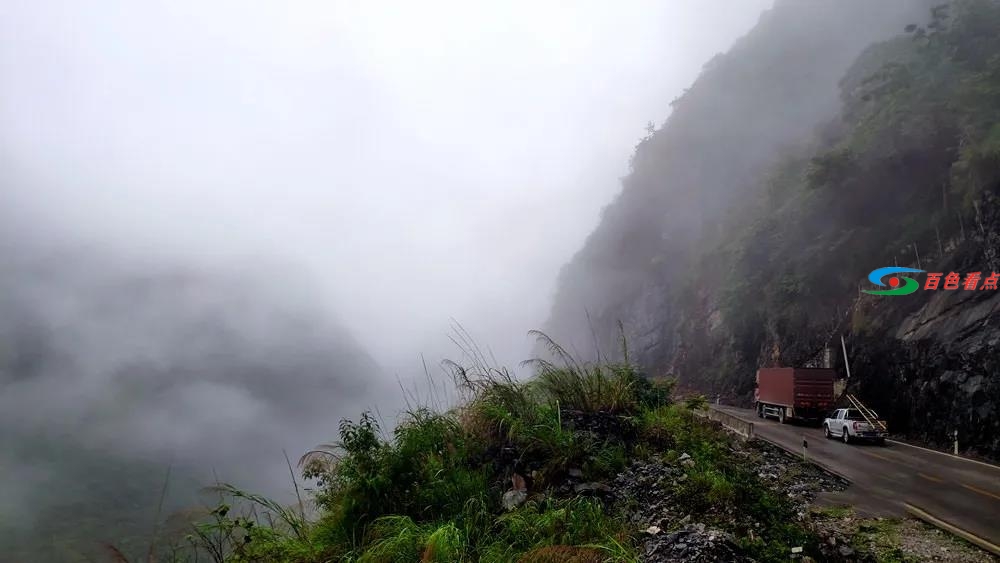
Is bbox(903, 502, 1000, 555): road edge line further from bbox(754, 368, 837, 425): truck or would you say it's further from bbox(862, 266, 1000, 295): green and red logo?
bbox(754, 368, 837, 425): truck

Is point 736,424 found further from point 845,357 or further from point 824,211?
point 824,211

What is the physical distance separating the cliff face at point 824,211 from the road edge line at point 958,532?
210 inches

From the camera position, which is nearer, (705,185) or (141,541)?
(141,541)

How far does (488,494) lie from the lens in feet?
20.1

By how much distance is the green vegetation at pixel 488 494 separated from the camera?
16.4 ft

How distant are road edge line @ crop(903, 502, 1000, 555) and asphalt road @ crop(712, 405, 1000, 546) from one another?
18 centimetres

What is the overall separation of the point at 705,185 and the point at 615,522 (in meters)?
54.3

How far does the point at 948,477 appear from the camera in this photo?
1184 cm

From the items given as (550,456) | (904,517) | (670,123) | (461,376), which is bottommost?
(904,517)

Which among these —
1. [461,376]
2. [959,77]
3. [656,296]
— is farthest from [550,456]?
[656,296]

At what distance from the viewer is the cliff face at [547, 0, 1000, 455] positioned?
19.7m

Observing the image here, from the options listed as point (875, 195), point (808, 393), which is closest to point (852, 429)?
point (808, 393)

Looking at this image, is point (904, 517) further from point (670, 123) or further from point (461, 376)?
point (670, 123)

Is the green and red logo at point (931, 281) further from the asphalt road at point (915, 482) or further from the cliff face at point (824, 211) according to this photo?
the asphalt road at point (915, 482)
